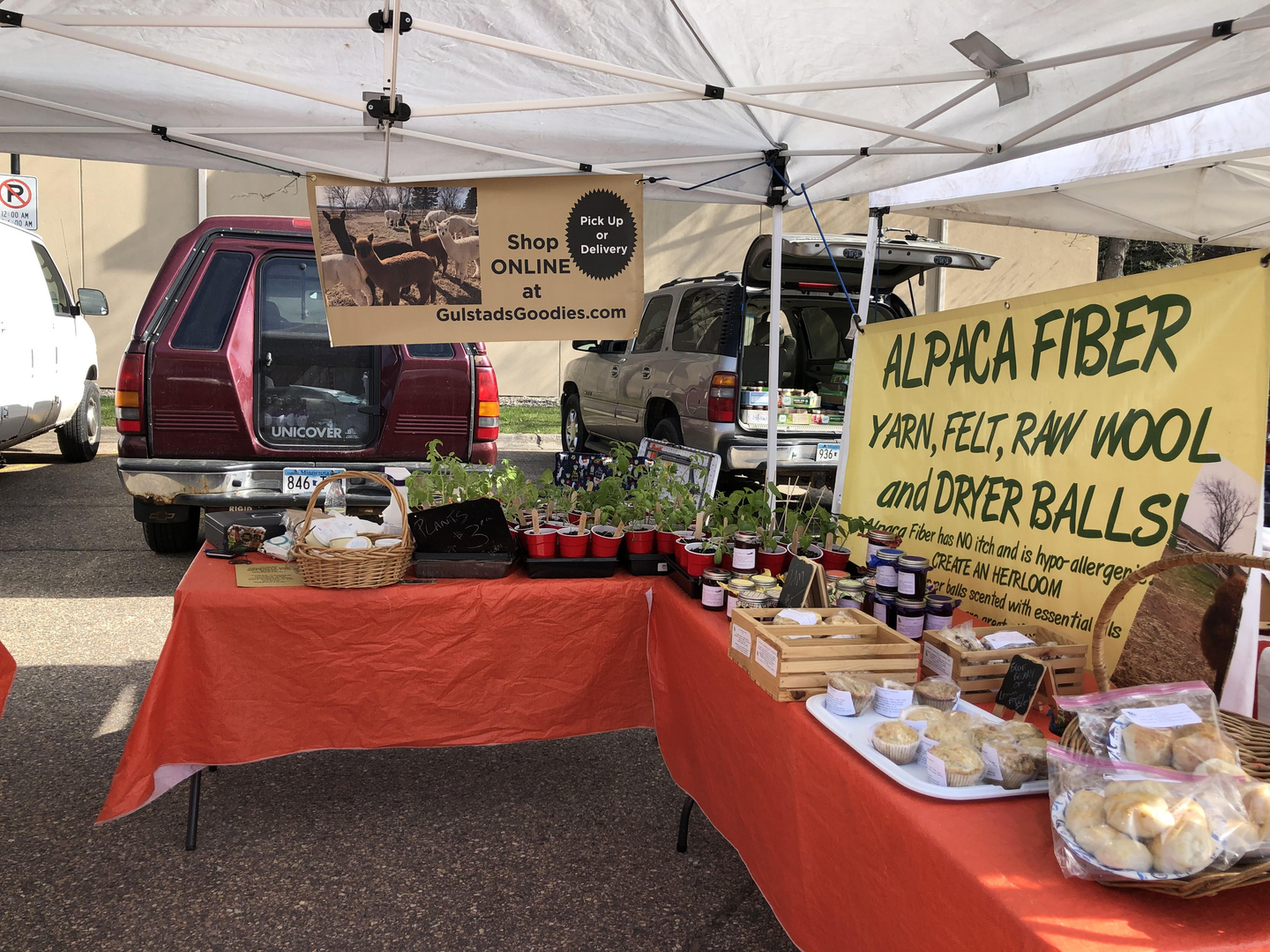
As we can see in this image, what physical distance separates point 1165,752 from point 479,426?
427 centimetres

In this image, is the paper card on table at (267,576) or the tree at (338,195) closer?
the paper card on table at (267,576)

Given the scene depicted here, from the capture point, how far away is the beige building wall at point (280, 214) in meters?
11.7

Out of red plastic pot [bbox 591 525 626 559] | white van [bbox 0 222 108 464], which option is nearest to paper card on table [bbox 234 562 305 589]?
red plastic pot [bbox 591 525 626 559]

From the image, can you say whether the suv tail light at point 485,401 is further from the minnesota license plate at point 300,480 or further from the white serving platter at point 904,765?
the white serving platter at point 904,765

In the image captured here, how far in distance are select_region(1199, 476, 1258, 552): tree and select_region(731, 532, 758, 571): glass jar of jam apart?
120cm

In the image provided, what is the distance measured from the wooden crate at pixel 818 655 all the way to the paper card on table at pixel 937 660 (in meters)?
0.06

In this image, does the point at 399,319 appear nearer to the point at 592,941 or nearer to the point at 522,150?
the point at 522,150

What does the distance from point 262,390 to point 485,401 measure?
1.35 m

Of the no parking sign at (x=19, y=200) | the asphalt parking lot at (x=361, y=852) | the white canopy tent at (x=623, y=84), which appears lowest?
the asphalt parking lot at (x=361, y=852)

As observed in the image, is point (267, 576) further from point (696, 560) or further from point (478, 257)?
point (478, 257)

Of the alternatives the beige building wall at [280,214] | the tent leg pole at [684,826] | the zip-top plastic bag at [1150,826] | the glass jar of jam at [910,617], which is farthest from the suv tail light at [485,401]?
the beige building wall at [280,214]

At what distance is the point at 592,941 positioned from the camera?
7.54 feet

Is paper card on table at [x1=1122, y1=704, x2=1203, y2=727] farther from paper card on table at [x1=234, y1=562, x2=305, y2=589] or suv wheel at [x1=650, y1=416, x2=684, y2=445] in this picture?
suv wheel at [x1=650, y1=416, x2=684, y2=445]

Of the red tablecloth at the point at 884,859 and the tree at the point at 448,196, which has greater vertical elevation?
the tree at the point at 448,196
